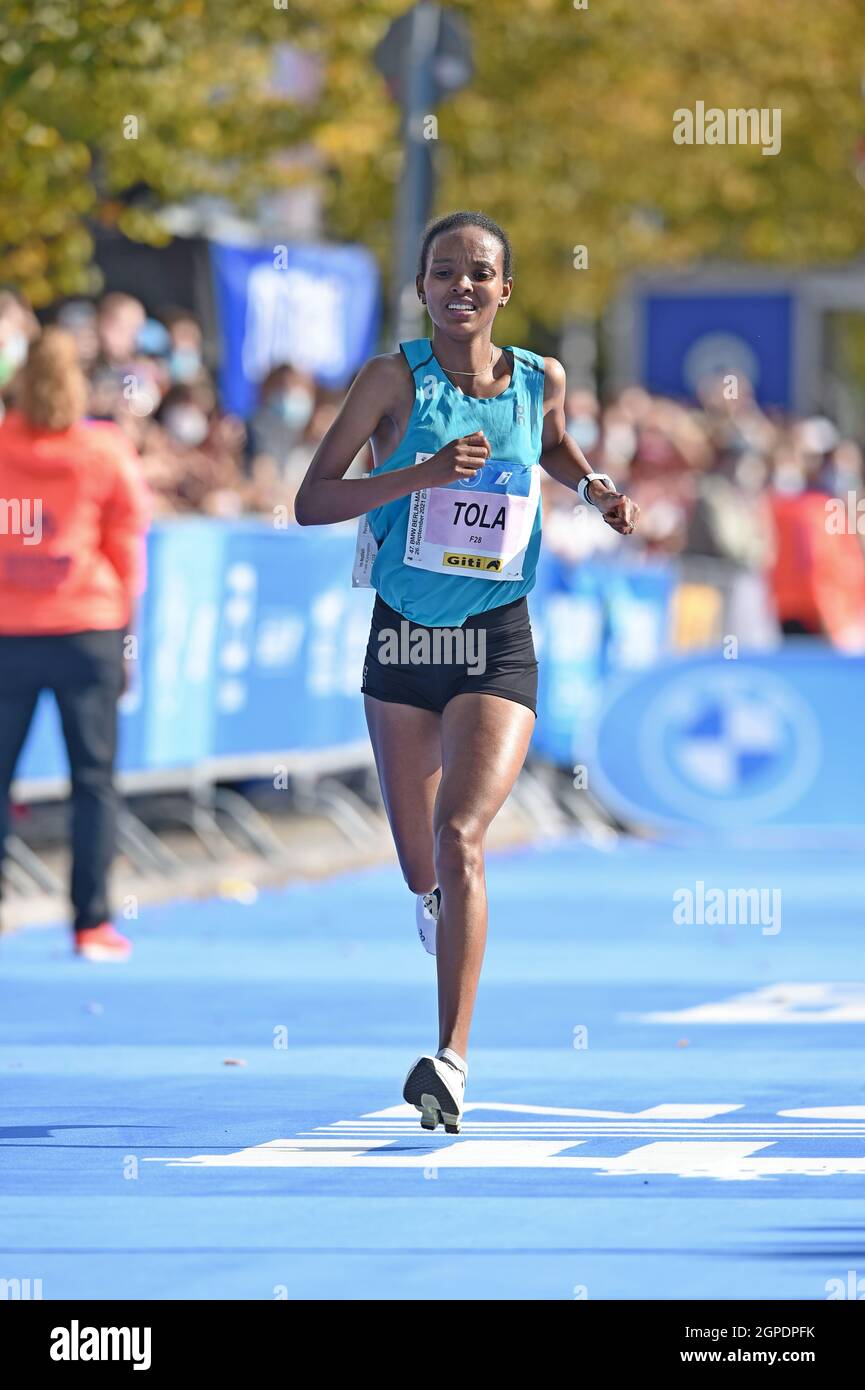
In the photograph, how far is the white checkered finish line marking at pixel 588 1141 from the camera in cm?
777

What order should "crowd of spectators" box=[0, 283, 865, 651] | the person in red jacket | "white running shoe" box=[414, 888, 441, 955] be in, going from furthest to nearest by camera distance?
"crowd of spectators" box=[0, 283, 865, 651] < the person in red jacket < "white running shoe" box=[414, 888, 441, 955]

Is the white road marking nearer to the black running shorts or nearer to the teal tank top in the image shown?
the black running shorts

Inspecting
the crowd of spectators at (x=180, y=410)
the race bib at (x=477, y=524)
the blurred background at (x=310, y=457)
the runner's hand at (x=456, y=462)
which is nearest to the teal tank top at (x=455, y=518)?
the race bib at (x=477, y=524)

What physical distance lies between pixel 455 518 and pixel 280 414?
37.0ft

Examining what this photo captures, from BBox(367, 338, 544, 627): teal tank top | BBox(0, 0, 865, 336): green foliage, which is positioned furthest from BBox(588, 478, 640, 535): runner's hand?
BBox(0, 0, 865, 336): green foliage

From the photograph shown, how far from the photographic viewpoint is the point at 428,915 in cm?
841

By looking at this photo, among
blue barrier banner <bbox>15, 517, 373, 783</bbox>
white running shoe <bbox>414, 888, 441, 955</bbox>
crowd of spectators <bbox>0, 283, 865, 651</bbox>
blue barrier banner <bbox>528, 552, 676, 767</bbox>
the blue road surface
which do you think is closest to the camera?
the blue road surface

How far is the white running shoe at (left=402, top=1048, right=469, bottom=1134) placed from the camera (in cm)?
791

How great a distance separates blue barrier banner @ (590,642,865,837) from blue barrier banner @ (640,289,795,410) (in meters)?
14.8

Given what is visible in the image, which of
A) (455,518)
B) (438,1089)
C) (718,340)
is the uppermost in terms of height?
(718,340)

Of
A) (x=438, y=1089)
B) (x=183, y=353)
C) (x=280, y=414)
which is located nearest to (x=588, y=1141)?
(x=438, y=1089)

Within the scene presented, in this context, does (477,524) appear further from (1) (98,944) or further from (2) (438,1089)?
(1) (98,944)

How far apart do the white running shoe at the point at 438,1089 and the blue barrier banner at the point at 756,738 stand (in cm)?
1041
